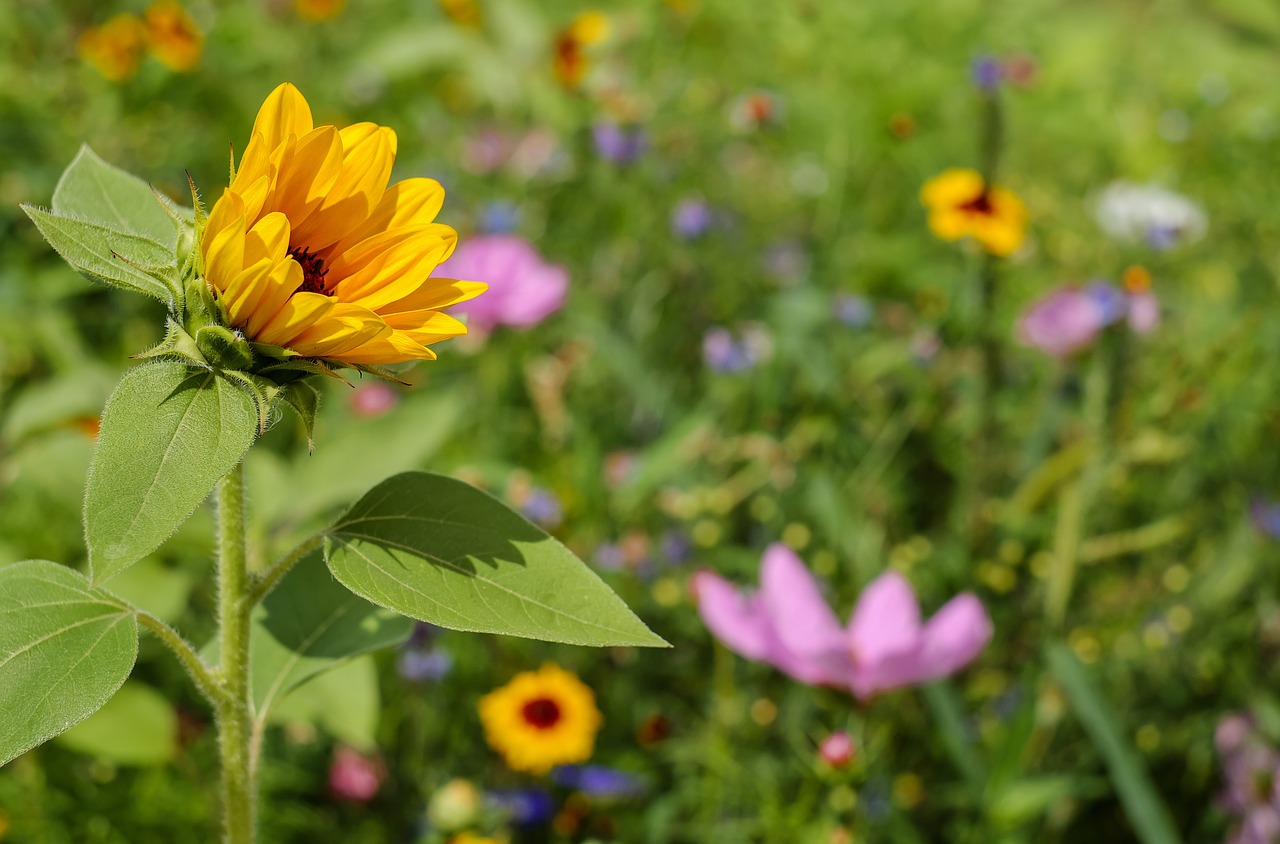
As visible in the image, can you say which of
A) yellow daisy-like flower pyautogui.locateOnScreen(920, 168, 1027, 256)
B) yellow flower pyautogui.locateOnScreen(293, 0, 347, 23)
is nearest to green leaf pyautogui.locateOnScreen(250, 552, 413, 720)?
yellow daisy-like flower pyautogui.locateOnScreen(920, 168, 1027, 256)

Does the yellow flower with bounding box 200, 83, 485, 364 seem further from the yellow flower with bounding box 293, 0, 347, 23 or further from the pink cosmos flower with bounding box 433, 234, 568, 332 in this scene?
the yellow flower with bounding box 293, 0, 347, 23

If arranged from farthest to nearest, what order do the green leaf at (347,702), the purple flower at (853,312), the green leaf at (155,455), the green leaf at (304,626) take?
the purple flower at (853,312)
the green leaf at (347,702)
the green leaf at (304,626)
the green leaf at (155,455)

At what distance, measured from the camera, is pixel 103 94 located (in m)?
2.01

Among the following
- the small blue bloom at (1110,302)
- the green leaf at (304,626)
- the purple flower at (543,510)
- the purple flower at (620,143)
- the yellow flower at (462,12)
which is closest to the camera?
the green leaf at (304,626)

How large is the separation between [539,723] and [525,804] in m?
0.08

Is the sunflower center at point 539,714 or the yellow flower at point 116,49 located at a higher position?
the yellow flower at point 116,49

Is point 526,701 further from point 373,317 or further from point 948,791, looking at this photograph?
point 373,317

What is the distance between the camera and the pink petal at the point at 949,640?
92cm

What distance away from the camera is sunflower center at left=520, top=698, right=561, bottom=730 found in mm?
1061

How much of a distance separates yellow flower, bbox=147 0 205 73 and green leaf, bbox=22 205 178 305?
168 centimetres

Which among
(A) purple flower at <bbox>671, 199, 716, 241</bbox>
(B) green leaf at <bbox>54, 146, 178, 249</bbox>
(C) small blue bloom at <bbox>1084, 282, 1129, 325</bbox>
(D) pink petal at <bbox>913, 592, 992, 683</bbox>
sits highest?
(A) purple flower at <bbox>671, 199, 716, 241</bbox>

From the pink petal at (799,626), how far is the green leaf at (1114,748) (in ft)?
0.75

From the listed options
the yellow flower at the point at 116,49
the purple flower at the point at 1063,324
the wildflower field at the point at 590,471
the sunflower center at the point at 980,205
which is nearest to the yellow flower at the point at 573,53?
the wildflower field at the point at 590,471

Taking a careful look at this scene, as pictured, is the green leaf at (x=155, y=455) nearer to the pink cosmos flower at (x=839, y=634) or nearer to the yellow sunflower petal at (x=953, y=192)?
the pink cosmos flower at (x=839, y=634)
